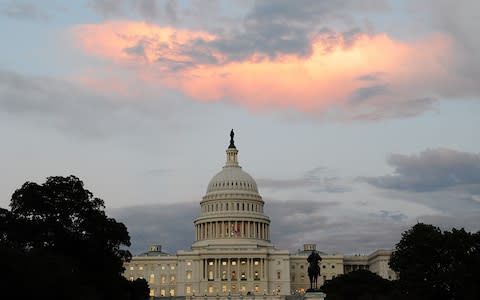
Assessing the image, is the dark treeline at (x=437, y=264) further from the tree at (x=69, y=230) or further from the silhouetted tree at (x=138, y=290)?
the silhouetted tree at (x=138, y=290)

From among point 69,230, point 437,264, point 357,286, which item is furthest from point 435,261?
point 357,286

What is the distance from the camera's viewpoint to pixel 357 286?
15275 cm

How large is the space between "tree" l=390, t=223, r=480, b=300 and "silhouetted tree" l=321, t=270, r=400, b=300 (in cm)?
3399

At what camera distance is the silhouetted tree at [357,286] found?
145 metres

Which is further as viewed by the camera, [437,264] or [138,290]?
[138,290]

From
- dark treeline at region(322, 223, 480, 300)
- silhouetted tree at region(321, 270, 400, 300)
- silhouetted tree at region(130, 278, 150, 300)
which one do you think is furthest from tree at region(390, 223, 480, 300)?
silhouetted tree at region(130, 278, 150, 300)

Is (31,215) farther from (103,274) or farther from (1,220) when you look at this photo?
(103,274)

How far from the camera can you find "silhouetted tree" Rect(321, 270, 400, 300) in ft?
476

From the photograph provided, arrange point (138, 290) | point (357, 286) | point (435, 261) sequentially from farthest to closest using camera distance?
point (138, 290) < point (357, 286) < point (435, 261)

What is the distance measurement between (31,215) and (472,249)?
51.7 m

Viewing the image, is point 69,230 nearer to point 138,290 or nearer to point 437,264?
point 437,264

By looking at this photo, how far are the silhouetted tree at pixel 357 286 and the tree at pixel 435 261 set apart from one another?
33992 mm

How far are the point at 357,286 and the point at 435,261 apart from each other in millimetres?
52772

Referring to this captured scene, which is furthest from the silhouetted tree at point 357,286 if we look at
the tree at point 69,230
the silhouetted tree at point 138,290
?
the tree at point 69,230
